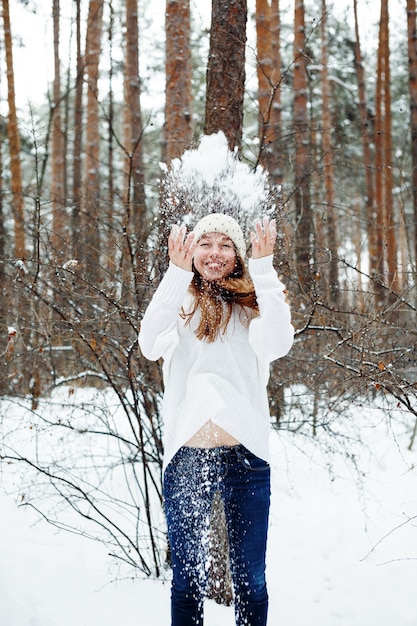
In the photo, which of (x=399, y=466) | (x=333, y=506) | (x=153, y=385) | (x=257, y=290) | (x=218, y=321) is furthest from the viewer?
(x=399, y=466)

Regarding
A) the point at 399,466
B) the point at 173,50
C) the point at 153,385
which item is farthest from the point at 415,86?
the point at 153,385

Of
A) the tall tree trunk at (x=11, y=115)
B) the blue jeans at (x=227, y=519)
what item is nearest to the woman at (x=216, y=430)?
the blue jeans at (x=227, y=519)

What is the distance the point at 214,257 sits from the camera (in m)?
2.14

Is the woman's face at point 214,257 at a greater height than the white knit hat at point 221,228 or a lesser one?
lesser

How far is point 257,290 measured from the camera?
6.42 ft

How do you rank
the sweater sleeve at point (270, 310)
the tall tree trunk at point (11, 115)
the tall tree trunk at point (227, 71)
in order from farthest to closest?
1. the tall tree trunk at point (11, 115)
2. the tall tree trunk at point (227, 71)
3. the sweater sleeve at point (270, 310)

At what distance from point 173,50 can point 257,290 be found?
10.4 ft

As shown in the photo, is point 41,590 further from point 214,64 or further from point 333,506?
point 214,64

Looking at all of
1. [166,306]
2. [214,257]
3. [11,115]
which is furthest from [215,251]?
[11,115]

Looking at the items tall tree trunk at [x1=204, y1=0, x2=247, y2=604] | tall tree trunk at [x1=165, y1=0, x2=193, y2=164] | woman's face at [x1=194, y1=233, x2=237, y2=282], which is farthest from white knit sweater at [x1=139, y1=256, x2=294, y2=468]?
tall tree trunk at [x1=165, y1=0, x2=193, y2=164]

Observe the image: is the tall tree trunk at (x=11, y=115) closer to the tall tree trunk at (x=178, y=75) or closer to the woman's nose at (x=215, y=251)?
the tall tree trunk at (x=178, y=75)

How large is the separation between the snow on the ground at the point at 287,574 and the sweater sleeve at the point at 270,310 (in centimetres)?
94

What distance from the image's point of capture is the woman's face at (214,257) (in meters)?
2.14

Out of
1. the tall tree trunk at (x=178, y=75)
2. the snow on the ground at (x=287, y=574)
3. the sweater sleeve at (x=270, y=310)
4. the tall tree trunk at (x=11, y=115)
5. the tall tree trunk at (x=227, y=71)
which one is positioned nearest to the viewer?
the sweater sleeve at (x=270, y=310)
